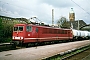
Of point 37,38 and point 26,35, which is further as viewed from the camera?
point 37,38

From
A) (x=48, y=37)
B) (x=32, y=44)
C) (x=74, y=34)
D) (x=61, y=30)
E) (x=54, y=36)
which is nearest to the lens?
(x=32, y=44)

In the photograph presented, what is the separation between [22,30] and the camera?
19.6m

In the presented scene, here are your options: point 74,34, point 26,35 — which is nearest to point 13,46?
point 26,35

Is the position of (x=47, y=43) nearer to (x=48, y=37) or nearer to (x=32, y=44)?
(x=48, y=37)

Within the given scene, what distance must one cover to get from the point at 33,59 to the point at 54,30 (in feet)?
51.8

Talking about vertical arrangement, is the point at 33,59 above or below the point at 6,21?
below

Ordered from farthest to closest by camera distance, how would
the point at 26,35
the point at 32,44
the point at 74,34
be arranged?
1. the point at 74,34
2. the point at 32,44
3. the point at 26,35

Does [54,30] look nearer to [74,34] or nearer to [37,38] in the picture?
[37,38]

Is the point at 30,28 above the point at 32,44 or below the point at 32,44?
above

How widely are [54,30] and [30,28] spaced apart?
791 centimetres

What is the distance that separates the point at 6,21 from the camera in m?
32.6

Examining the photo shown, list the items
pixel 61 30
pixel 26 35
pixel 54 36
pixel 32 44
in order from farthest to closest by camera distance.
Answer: pixel 61 30 < pixel 54 36 < pixel 32 44 < pixel 26 35

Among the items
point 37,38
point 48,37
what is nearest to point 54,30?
point 48,37

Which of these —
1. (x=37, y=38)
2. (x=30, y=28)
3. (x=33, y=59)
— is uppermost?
(x=30, y=28)
